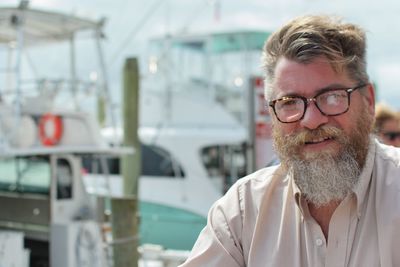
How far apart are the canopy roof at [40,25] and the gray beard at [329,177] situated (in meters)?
5.05

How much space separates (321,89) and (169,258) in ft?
22.9

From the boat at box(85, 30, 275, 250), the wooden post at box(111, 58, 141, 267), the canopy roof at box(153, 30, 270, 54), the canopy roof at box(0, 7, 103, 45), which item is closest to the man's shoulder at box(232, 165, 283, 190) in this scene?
the canopy roof at box(0, 7, 103, 45)

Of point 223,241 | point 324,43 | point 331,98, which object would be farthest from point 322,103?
point 223,241

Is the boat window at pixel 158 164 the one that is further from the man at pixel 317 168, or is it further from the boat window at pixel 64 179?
the man at pixel 317 168

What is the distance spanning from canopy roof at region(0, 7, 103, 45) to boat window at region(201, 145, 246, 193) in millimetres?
5483

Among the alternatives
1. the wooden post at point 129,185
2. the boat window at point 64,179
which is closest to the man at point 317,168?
the boat window at point 64,179

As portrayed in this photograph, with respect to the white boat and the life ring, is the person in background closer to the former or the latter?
the white boat

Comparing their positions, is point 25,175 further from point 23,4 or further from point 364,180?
point 364,180

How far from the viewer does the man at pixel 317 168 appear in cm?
172

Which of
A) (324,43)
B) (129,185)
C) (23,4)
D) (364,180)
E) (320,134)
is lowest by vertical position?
(129,185)

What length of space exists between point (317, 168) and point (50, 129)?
16.5 feet

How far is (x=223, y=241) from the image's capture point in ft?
6.19

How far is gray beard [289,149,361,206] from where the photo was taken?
177cm

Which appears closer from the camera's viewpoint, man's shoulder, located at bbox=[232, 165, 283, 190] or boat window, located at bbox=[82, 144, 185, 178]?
man's shoulder, located at bbox=[232, 165, 283, 190]
